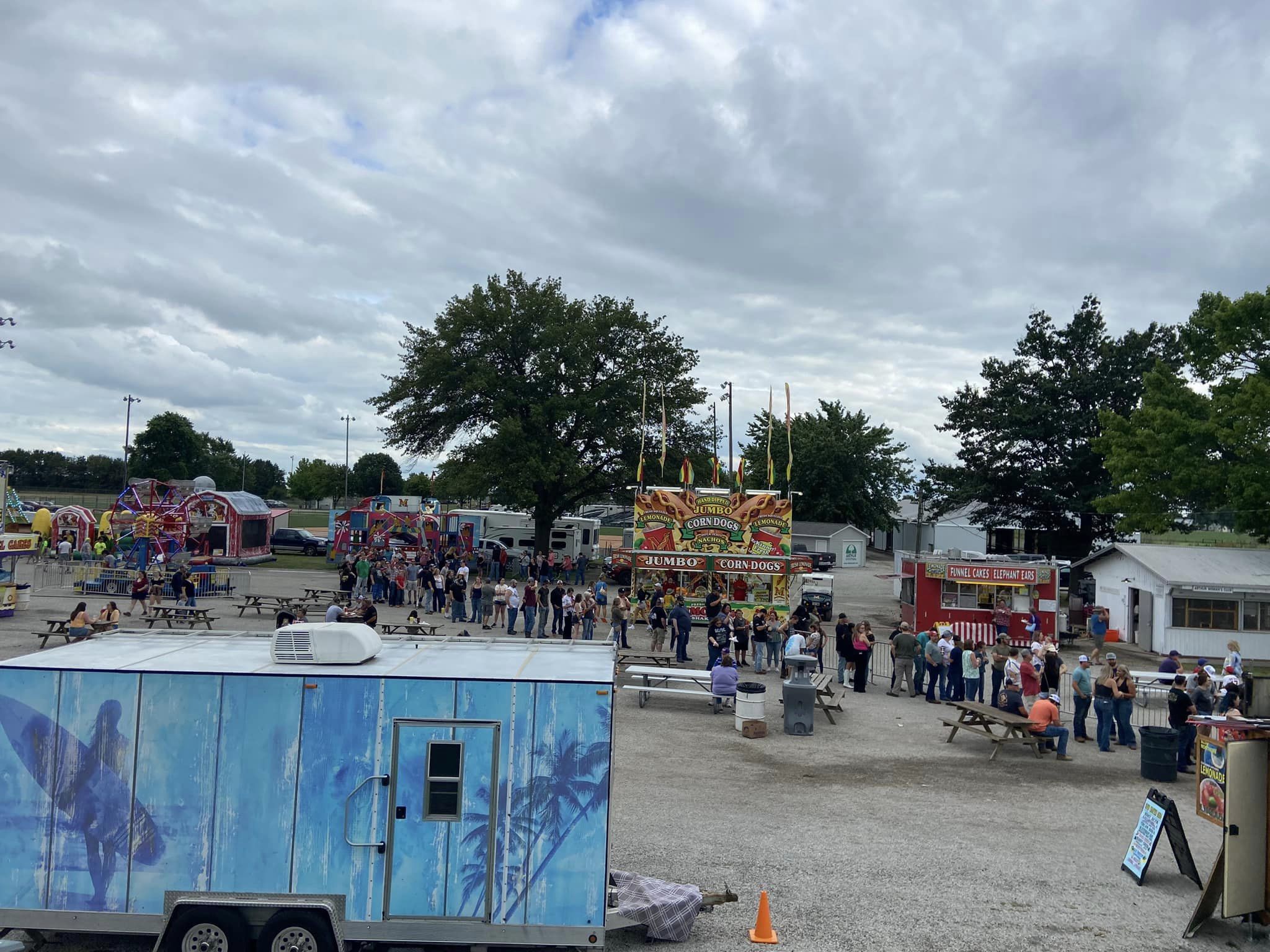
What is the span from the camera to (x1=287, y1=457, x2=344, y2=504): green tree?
118887 mm

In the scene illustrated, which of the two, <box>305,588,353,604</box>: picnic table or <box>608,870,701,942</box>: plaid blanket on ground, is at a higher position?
<box>305,588,353,604</box>: picnic table

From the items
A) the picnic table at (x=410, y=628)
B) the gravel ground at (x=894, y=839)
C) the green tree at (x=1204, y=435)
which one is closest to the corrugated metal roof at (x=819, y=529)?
the green tree at (x=1204, y=435)

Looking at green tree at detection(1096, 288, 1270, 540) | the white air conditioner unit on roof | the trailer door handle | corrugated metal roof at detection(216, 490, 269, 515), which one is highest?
green tree at detection(1096, 288, 1270, 540)

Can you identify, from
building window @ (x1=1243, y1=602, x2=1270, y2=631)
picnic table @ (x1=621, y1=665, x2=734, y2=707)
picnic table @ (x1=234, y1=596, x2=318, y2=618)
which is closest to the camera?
picnic table @ (x1=621, y1=665, x2=734, y2=707)

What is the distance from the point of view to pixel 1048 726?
14836 millimetres

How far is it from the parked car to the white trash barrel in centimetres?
4107

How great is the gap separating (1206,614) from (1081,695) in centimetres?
1566

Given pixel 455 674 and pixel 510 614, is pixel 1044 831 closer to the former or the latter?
pixel 455 674

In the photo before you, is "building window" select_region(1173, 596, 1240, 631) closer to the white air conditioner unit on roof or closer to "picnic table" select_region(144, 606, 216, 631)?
"picnic table" select_region(144, 606, 216, 631)

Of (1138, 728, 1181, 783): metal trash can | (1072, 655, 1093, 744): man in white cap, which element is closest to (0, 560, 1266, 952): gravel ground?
(1138, 728, 1181, 783): metal trash can

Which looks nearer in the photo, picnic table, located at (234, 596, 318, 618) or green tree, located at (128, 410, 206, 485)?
picnic table, located at (234, 596, 318, 618)

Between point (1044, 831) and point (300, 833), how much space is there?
27.9 feet

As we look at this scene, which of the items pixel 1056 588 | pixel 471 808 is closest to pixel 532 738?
pixel 471 808

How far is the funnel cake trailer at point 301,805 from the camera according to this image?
7.07m
